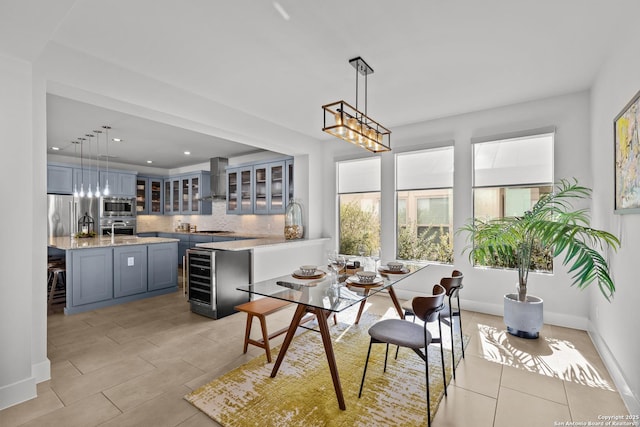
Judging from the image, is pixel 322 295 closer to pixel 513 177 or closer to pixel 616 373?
pixel 616 373

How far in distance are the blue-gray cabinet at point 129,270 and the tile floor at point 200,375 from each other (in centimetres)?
80

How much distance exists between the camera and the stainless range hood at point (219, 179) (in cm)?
685

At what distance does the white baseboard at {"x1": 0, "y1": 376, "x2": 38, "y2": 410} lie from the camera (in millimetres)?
2113

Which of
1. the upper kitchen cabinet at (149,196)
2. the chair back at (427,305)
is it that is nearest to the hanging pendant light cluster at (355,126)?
the chair back at (427,305)

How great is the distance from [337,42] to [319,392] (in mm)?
2749

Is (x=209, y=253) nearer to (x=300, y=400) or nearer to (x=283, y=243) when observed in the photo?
(x=283, y=243)

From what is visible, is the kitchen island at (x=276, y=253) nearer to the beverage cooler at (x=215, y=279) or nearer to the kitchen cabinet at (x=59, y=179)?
the beverage cooler at (x=215, y=279)

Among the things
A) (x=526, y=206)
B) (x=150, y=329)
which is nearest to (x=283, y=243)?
(x=150, y=329)

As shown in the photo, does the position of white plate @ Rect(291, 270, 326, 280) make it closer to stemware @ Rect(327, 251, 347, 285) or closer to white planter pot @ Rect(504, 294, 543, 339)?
stemware @ Rect(327, 251, 347, 285)

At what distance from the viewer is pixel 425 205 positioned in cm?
466

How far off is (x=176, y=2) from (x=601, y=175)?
399cm

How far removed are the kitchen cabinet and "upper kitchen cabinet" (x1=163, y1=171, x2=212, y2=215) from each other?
2.17 meters

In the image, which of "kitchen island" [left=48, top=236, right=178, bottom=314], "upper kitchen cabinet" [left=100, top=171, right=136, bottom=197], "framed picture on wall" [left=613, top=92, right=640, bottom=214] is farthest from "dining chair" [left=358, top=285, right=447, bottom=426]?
"upper kitchen cabinet" [left=100, top=171, right=136, bottom=197]

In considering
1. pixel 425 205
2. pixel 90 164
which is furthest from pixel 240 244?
pixel 90 164
